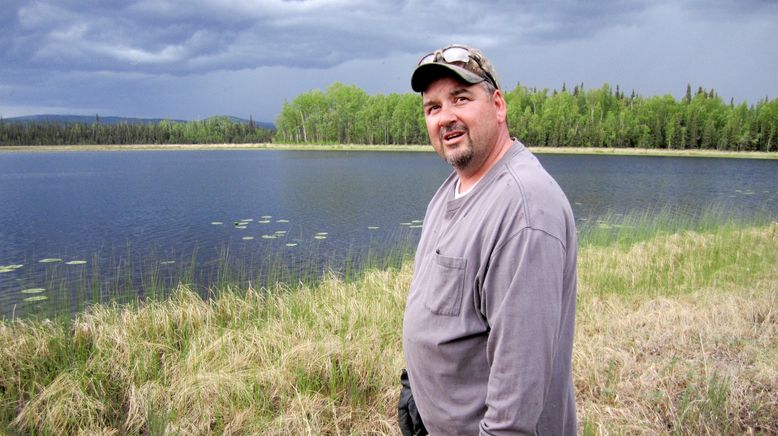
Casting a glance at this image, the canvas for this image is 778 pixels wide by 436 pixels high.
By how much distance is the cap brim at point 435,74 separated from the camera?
161 cm

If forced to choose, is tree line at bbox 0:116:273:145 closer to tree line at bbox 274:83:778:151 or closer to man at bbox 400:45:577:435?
tree line at bbox 274:83:778:151

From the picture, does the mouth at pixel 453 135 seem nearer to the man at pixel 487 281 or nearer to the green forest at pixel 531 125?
the man at pixel 487 281

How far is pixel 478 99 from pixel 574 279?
67cm

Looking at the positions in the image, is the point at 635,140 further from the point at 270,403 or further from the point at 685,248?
the point at 270,403

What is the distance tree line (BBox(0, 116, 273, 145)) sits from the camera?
4599 inches

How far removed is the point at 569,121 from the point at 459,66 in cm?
8938

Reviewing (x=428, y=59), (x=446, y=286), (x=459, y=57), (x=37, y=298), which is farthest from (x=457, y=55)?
(x=37, y=298)

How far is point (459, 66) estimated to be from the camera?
64.9 inches

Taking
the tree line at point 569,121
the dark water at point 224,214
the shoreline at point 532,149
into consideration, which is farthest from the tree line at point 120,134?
the dark water at point 224,214

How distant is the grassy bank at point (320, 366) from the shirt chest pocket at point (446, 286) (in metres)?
2.14

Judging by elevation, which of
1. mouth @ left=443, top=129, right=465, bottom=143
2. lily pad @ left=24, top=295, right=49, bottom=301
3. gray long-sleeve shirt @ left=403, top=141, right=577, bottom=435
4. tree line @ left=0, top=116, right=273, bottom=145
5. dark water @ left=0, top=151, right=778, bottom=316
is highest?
tree line @ left=0, top=116, right=273, bottom=145

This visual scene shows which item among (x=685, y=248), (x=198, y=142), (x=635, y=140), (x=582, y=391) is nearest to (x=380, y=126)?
(x=635, y=140)

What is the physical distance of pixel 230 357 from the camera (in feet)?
15.0

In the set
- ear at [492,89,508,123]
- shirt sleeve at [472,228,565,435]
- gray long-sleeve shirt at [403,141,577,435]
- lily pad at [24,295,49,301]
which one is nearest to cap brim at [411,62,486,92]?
ear at [492,89,508,123]
